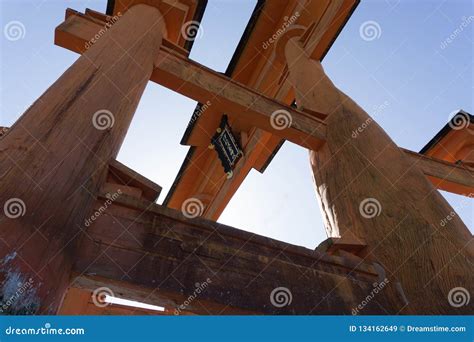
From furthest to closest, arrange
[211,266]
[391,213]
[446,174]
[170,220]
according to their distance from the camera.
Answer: [446,174]
[391,213]
[170,220]
[211,266]

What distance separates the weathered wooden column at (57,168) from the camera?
1.58 m

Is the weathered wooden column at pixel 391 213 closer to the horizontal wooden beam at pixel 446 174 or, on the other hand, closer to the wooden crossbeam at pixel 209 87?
the wooden crossbeam at pixel 209 87

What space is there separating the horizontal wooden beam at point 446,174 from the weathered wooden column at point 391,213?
4.09ft

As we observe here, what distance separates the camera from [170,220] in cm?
228

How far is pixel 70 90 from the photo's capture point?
8.40ft

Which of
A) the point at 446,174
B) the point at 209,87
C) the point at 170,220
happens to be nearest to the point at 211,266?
the point at 170,220

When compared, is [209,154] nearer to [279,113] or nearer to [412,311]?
[279,113]

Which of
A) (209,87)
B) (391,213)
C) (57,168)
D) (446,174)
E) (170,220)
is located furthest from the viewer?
(446,174)

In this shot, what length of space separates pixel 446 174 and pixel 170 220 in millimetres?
4561

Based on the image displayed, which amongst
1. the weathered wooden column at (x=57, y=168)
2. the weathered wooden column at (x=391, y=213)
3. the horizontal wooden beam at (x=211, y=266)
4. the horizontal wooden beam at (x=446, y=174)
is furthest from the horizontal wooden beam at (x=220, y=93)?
the horizontal wooden beam at (x=211, y=266)

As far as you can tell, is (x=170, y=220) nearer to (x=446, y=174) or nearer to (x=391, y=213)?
(x=391, y=213)

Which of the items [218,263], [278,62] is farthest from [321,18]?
[218,263]

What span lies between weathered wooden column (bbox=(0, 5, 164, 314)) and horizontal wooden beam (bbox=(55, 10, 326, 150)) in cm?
88

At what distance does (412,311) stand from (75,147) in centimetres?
230
